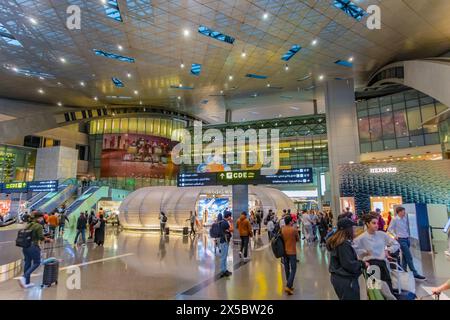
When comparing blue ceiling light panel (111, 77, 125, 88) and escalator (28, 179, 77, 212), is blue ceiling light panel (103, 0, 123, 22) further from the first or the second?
escalator (28, 179, 77, 212)

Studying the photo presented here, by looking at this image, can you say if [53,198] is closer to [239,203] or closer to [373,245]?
[239,203]

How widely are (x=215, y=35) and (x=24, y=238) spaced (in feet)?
51.5

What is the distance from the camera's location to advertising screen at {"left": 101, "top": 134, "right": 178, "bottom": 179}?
1528 inches

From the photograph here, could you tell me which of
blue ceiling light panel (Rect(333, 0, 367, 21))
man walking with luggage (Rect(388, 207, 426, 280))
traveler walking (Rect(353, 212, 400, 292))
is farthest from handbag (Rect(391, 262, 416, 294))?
blue ceiling light panel (Rect(333, 0, 367, 21))

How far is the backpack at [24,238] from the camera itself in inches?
233

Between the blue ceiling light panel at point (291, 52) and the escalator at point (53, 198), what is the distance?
21977 mm

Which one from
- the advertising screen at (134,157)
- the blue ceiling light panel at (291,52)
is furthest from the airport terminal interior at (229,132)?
the advertising screen at (134,157)

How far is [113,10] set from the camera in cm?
1509

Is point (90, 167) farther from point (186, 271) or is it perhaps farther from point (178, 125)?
point (186, 271)

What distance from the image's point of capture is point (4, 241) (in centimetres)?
908

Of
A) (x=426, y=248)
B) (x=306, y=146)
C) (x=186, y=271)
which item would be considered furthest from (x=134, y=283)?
(x=306, y=146)

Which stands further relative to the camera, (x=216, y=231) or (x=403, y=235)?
(x=216, y=231)

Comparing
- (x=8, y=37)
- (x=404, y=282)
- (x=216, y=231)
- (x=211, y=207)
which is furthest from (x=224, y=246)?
(x=8, y=37)

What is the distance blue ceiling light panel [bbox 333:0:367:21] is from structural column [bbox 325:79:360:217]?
8.19m
